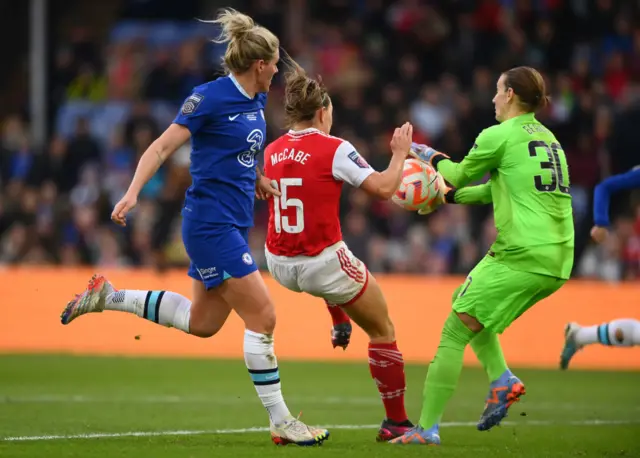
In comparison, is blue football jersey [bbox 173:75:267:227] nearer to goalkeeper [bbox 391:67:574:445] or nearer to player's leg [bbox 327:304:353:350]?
player's leg [bbox 327:304:353:350]

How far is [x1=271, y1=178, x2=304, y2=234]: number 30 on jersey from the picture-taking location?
7.38 meters

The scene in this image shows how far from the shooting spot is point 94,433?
25.5 ft

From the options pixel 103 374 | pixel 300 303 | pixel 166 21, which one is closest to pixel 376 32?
pixel 166 21

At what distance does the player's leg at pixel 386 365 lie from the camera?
7590 mm

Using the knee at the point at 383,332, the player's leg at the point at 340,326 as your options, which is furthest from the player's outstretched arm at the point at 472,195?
the player's leg at the point at 340,326

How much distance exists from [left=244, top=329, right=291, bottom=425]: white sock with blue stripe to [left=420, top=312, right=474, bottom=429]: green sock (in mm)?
888

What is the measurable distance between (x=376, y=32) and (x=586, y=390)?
891 cm

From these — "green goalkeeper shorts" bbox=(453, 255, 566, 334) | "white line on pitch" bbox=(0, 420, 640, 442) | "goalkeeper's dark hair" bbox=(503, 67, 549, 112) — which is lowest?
"white line on pitch" bbox=(0, 420, 640, 442)

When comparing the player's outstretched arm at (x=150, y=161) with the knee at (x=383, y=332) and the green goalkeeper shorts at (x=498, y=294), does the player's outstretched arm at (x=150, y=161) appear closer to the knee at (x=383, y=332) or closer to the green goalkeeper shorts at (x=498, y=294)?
the knee at (x=383, y=332)

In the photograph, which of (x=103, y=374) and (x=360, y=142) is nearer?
(x=103, y=374)

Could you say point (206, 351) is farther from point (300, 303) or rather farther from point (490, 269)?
point (490, 269)

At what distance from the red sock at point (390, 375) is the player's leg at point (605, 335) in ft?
5.42

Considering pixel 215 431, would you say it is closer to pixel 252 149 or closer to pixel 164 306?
pixel 164 306

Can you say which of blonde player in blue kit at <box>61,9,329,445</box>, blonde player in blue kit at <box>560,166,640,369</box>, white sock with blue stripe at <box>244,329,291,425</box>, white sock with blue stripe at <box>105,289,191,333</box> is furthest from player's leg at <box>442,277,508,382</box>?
white sock with blue stripe at <box>105,289,191,333</box>
